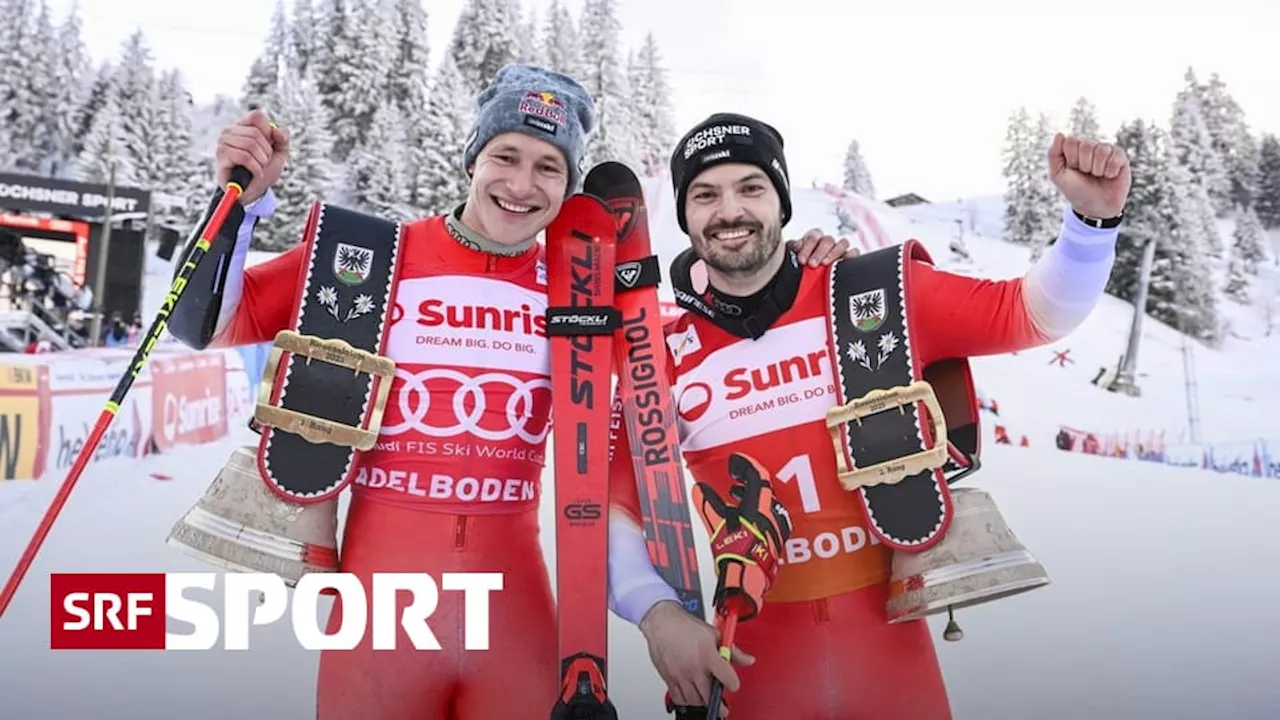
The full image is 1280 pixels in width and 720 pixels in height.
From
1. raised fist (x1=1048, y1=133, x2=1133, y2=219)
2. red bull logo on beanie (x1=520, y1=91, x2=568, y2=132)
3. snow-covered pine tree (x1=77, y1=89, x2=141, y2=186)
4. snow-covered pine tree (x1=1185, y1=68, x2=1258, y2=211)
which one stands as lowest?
raised fist (x1=1048, y1=133, x2=1133, y2=219)

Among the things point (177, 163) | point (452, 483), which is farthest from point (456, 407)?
point (177, 163)

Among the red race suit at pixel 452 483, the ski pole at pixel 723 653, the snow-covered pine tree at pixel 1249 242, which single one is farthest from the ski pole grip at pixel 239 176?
the snow-covered pine tree at pixel 1249 242

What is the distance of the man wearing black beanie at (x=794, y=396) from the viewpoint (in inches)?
55.5

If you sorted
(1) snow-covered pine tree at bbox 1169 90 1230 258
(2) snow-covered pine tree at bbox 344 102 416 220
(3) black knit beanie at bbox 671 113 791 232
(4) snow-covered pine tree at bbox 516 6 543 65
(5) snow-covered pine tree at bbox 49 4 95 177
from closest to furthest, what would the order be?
(3) black knit beanie at bbox 671 113 791 232
(5) snow-covered pine tree at bbox 49 4 95 177
(1) snow-covered pine tree at bbox 1169 90 1230 258
(4) snow-covered pine tree at bbox 516 6 543 65
(2) snow-covered pine tree at bbox 344 102 416 220

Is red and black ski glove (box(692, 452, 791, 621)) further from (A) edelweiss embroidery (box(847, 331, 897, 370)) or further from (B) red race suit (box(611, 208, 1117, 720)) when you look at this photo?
(A) edelweiss embroidery (box(847, 331, 897, 370))

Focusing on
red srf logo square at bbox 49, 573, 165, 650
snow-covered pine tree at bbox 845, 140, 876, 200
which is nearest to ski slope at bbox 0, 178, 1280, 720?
red srf logo square at bbox 49, 573, 165, 650

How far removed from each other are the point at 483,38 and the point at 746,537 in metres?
5.52

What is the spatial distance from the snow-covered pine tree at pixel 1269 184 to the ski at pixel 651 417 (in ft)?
20.5

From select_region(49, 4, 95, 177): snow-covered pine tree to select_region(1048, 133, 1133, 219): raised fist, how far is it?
21.2 feet

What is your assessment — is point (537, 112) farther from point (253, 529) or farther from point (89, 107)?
point (89, 107)

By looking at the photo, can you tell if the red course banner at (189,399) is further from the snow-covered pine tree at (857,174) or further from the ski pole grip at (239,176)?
the snow-covered pine tree at (857,174)

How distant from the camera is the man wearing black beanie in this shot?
141 centimetres

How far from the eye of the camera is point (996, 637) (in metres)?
3.48

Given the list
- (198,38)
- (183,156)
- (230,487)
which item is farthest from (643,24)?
(230,487)
